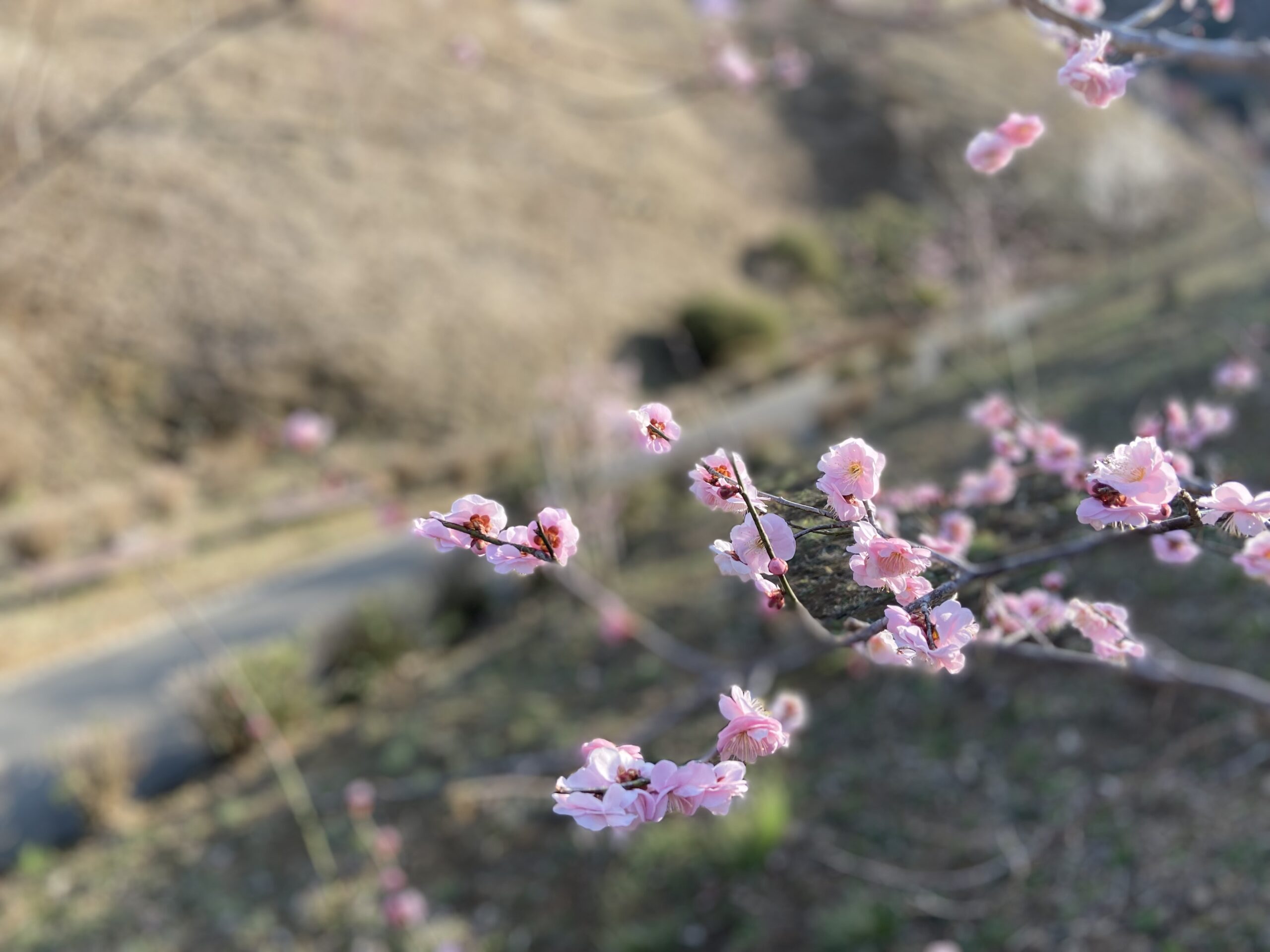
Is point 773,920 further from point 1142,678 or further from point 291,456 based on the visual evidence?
point 291,456

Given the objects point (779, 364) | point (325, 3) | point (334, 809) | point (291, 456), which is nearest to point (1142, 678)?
point (334, 809)

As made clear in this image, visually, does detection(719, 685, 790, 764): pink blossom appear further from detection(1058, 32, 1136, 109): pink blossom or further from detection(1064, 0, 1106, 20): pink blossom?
detection(1064, 0, 1106, 20): pink blossom

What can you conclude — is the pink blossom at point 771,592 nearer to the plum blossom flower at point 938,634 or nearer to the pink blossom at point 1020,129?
the plum blossom flower at point 938,634

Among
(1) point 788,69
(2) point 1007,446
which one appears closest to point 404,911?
(2) point 1007,446

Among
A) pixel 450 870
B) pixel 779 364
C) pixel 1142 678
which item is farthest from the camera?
pixel 779 364

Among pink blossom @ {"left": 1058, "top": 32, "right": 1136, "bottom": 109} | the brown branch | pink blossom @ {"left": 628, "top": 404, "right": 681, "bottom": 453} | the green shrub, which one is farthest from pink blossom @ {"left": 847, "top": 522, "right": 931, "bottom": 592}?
the green shrub

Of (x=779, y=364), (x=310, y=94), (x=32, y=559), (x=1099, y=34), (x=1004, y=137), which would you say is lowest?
(x=779, y=364)
